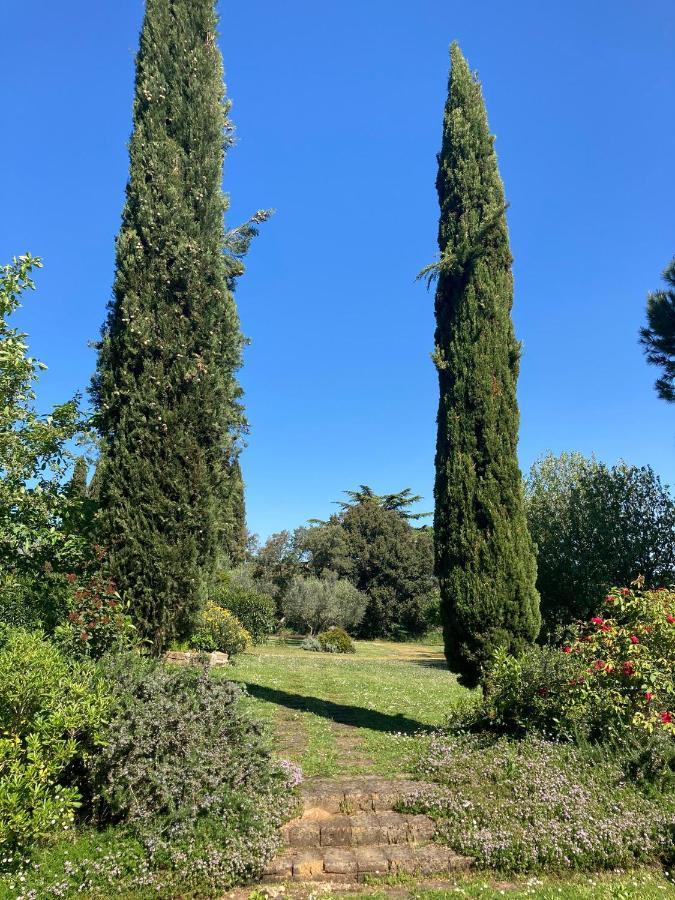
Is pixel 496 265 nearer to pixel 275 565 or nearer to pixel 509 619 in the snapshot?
pixel 509 619

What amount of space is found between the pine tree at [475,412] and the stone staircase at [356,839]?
10.8ft

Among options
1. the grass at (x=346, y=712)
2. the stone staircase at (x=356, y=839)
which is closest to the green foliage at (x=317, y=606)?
the grass at (x=346, y=712)

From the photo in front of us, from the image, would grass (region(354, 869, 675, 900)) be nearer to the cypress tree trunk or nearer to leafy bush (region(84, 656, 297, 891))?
leafy bush (region(84, 656, 297, 891))

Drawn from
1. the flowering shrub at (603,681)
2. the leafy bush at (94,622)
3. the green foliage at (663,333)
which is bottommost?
the flowering shrub at (603,681)

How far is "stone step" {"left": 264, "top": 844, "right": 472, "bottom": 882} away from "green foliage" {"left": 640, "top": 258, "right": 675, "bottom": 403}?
1531 centimetres

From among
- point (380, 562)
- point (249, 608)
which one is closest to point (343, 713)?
point (249, 608)

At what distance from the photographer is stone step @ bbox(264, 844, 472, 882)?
4156mm

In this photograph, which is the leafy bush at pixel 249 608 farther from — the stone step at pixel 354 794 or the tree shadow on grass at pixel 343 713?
the stone step at pixel 354 794

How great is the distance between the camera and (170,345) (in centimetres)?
720

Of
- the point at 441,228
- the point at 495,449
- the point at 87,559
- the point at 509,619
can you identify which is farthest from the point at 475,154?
the point at 87,559

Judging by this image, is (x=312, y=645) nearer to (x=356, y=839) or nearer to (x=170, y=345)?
(x=170, y=345)

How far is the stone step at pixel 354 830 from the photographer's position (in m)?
4.53

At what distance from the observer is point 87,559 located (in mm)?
6215

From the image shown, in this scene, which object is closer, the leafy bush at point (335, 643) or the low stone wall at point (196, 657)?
the low stone wall at point (196, 657)
